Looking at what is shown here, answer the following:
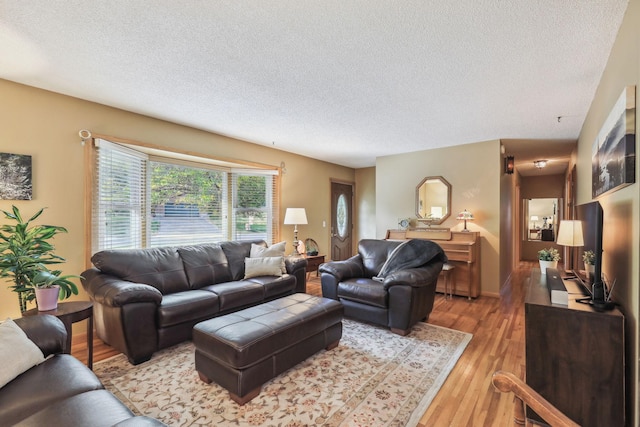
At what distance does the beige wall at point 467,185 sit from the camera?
179 inches

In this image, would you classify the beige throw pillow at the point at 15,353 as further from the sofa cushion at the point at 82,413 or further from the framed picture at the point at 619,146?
the framed picture at the point at 619,146

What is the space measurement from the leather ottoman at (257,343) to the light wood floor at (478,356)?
0.97m

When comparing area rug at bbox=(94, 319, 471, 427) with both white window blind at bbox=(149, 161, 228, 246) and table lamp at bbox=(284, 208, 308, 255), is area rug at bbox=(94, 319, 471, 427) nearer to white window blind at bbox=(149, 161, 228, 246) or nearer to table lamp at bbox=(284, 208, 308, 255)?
white window blind at bbox=(149, 161, 228, 246)

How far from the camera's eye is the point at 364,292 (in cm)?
319

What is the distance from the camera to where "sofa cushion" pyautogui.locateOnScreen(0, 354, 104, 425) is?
1.17m

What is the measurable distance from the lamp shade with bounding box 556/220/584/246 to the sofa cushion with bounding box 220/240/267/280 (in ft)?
11.5

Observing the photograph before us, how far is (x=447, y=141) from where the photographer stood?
463 cm

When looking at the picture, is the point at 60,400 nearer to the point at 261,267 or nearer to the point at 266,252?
the point at 261,267

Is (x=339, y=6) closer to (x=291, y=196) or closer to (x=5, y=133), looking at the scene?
(x=5, y=133)

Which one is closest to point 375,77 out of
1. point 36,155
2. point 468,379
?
point 468,379

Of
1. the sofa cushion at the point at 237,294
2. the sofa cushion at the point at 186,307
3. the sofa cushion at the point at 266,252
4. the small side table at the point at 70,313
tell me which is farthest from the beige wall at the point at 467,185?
the small side table at the point at 70,313

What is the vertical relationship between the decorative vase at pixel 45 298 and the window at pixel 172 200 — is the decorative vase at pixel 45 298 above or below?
below

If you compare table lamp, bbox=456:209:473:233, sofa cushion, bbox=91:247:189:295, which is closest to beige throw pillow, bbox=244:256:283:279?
sofa cushion, bbox=91:247:189:295

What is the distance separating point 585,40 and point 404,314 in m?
2.59
